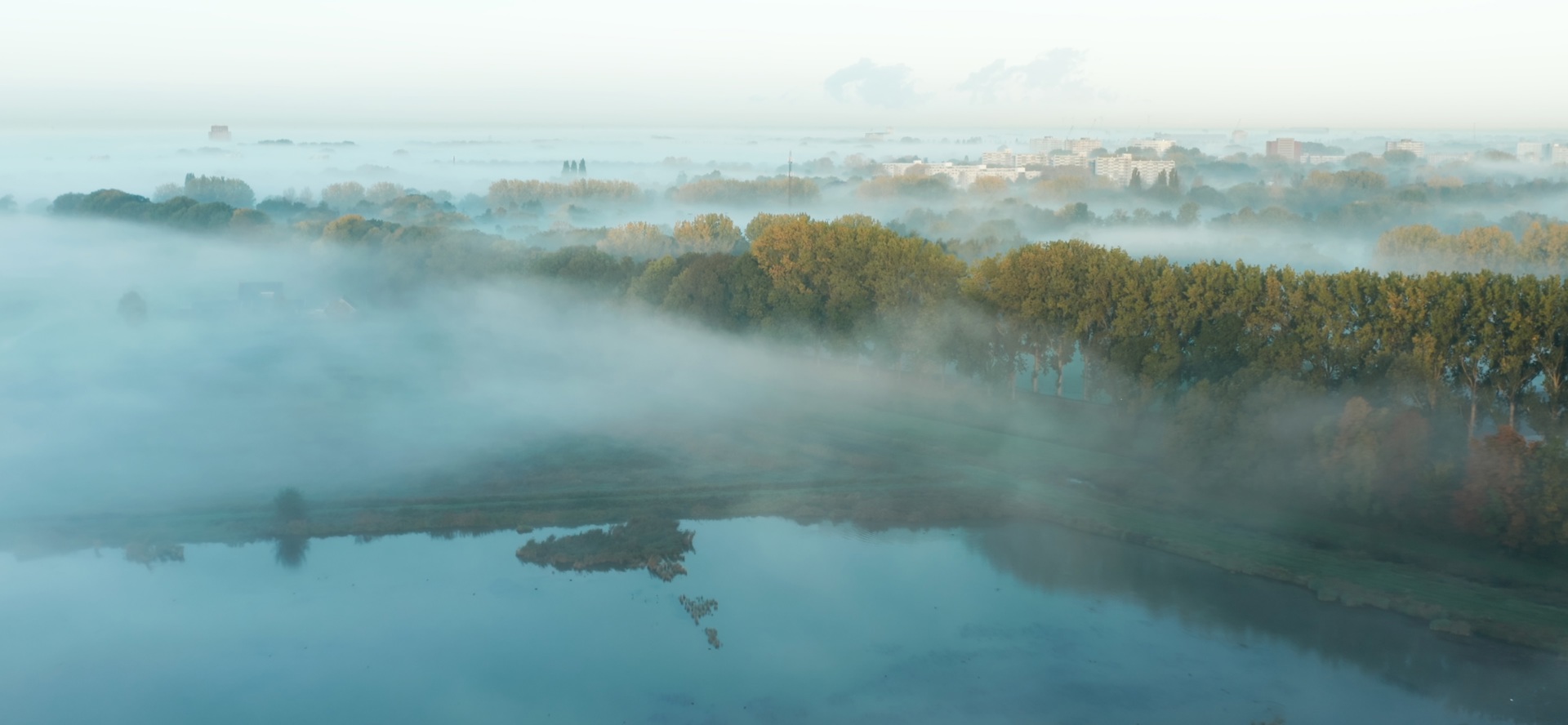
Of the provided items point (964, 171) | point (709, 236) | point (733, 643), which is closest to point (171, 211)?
point (709, 236)

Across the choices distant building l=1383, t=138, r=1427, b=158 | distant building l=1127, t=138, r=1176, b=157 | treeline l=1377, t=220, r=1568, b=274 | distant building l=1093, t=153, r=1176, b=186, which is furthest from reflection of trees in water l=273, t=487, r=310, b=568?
distant building l=1383, t=138, r=1427, b=158

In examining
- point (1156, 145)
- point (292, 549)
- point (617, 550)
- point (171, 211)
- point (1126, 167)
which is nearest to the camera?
point (617, 550)

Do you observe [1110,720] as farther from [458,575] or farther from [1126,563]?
[458,575]

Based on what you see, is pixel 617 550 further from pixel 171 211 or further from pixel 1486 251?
pixel 171 211

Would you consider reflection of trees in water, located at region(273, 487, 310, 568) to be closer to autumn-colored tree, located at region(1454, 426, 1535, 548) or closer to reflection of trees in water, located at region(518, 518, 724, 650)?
reflection of trees in water, located at region(518, 518, 724, 650)

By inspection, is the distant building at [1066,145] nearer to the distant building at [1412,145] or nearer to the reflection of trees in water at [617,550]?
the distant building at [1412,145]
